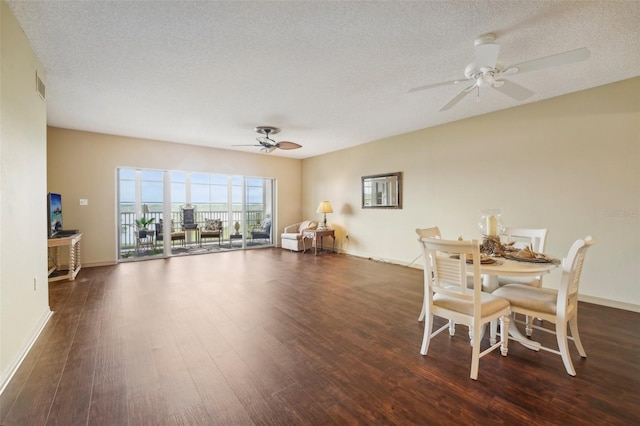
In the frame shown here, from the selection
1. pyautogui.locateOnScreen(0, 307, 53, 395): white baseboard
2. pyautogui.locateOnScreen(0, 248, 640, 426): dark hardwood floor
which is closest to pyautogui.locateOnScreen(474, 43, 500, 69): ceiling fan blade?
pyautogui.locateOnScreen(0, 248, 640, 426): dark hardwood floor

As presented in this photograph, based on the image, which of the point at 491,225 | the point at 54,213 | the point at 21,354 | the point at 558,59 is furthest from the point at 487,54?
the point at 54,213

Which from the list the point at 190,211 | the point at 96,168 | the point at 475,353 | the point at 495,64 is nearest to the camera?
the point at 475,353

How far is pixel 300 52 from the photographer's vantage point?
2.66 metres

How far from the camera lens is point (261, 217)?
8.41 metres

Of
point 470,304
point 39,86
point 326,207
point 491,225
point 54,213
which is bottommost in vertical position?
point 470,304

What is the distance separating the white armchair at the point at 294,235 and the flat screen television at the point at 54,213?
460 centimetres

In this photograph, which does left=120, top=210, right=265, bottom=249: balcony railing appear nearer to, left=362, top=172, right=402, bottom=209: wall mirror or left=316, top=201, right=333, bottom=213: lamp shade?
left=316, top=201, right=333, bottom=213: lamp shade

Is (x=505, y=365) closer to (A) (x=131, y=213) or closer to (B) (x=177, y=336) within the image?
(B) (x=177, y=336)

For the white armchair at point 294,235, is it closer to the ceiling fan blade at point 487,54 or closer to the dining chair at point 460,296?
the dining chair at point 460,296

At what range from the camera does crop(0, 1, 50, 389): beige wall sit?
6.50ft

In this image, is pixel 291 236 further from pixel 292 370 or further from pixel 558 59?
pixel 558 59

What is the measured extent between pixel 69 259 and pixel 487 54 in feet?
21.4

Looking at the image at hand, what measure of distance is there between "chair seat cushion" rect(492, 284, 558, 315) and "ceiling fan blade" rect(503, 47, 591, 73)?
1775 millimetres

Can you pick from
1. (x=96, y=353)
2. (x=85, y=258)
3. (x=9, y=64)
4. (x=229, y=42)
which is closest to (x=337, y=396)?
(x=96, y=353)
